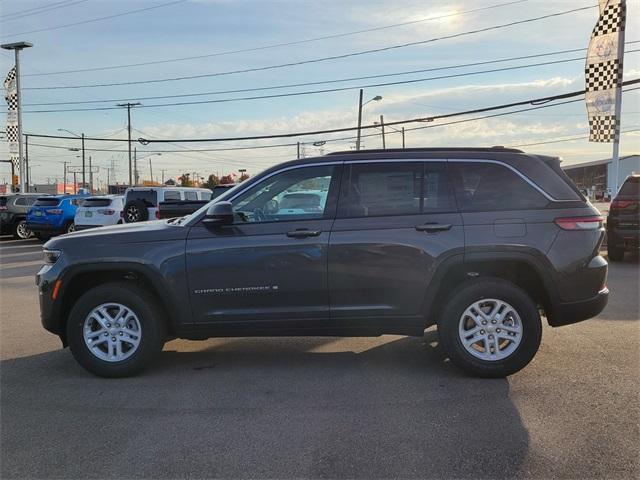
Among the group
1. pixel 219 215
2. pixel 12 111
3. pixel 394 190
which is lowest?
pixel 219 215

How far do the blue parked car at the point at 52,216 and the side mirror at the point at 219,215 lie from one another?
51.2ft

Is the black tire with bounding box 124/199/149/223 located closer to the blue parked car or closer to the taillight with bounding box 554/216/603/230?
the blue parked car

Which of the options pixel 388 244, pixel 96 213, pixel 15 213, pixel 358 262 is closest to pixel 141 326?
pixel 358 262

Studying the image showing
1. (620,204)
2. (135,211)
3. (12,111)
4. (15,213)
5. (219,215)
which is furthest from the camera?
(12,111)

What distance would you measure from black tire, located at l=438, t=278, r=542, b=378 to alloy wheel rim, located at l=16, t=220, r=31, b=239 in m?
19.9

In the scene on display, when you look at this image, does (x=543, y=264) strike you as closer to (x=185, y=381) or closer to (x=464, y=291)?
(x=464, y=291)

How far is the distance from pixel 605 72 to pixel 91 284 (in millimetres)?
16338

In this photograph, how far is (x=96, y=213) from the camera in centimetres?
1788

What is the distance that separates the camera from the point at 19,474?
3.26 metres

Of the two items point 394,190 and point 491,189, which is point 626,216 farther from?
point 394,190

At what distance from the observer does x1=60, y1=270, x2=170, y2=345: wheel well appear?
490cm

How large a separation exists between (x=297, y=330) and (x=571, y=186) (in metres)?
2.71

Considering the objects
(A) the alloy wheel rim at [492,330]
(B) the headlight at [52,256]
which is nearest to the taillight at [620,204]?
(A) the alloy wheel rim at [492,330]

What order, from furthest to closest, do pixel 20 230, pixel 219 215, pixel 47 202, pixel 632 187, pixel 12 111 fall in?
pixel 12 111 → pixel 20 230 → pixel 47 202 → pixel 632 187 → pixel 219 215
